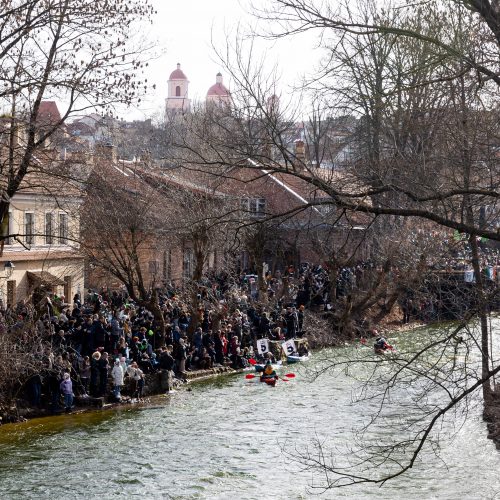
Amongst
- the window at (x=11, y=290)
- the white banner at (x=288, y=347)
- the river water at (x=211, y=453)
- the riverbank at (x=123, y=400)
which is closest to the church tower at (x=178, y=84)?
the window at (x=11, y=290)

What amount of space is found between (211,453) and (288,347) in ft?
47.8

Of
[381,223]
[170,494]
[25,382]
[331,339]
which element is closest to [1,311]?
[25,382]

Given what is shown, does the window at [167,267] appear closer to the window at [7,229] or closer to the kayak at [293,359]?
the window at [7,229]

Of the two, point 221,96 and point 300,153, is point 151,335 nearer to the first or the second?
point 221,96

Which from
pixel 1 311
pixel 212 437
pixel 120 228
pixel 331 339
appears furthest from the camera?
pixel 331 339

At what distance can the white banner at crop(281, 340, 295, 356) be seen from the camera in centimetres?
3619

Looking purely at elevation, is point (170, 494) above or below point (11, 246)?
below

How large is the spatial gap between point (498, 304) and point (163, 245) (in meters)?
24.8

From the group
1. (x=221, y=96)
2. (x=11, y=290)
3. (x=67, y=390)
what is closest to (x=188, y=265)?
(x=11, y=290)

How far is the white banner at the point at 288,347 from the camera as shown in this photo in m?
36.2

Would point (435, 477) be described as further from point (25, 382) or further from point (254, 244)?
point (254, 244)

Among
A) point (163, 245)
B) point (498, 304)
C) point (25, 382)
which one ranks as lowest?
point (25, 382)

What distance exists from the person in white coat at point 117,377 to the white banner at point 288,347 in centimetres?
1054

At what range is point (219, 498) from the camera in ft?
60.9
